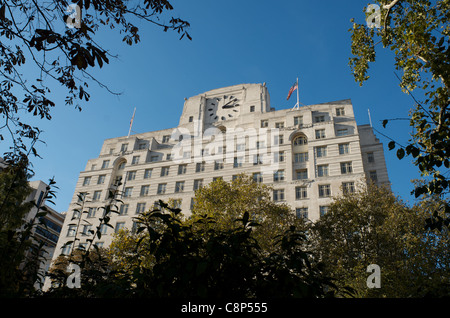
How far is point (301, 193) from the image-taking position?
40781 mm

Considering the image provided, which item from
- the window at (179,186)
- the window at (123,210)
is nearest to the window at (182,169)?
the window at (179,186)

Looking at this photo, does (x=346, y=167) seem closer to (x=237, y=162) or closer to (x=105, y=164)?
(x=237, y=162)

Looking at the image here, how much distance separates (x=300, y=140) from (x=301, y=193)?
30.5ft

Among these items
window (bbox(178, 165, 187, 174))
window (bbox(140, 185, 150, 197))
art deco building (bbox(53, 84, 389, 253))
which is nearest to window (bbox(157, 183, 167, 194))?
art deco building (bbox(53, 84, 389, 253))

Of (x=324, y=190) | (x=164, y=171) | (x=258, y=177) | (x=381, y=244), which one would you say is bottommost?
(x=381, y=244)

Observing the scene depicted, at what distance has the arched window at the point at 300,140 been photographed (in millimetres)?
45803

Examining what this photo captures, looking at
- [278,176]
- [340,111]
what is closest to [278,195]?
[278,176]

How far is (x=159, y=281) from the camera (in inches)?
196

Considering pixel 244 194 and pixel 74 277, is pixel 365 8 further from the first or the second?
pixel 244 194

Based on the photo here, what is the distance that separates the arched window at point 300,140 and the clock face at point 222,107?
42.0ft

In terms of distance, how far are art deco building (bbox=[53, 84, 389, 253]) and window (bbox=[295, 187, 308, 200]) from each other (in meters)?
0.13

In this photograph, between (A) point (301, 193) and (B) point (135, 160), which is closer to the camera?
(A) point (301, 193)
